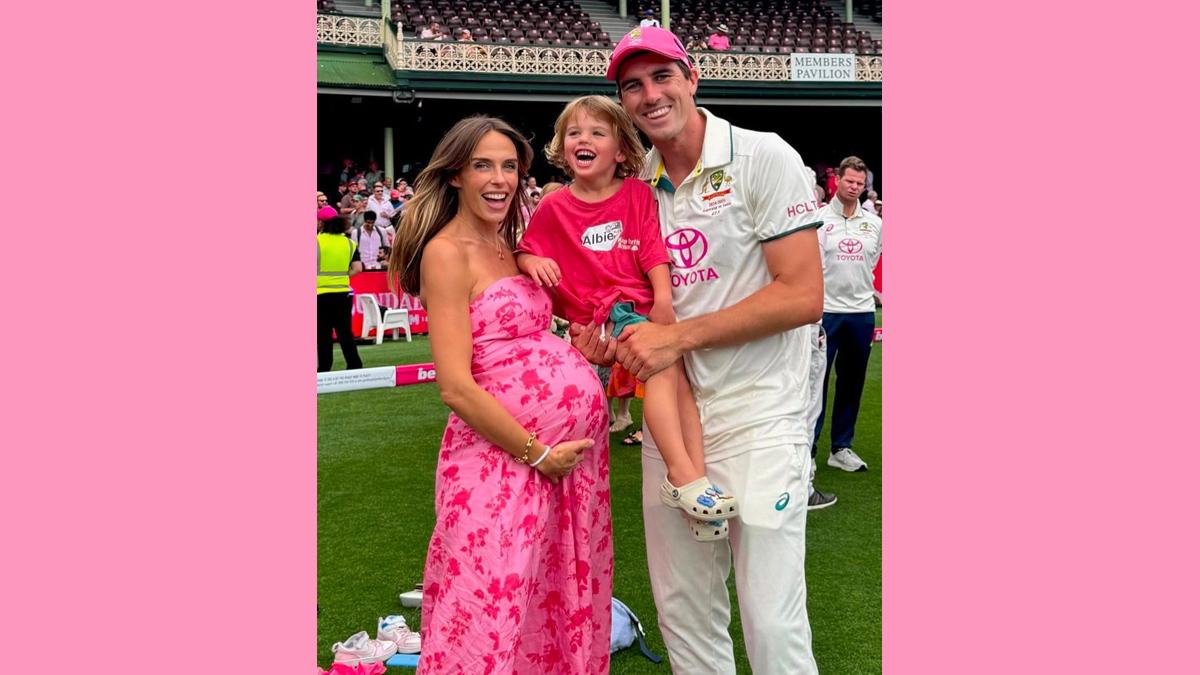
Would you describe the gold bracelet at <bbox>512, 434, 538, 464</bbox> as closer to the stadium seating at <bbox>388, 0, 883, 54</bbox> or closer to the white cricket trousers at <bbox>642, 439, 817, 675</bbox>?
the white cricket trousers at <bbox>642, 439, 817, 675</bbox>

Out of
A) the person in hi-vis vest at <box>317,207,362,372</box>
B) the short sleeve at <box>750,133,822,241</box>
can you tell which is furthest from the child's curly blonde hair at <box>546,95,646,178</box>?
the person in hi-vis vest at <box>317,207,362,372</box>

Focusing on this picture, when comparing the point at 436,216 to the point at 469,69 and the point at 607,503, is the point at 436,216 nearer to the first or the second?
the point at 607,503

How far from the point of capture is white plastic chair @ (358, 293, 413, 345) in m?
13.4

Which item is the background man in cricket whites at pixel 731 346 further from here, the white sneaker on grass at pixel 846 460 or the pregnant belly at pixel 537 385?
the white sneaker on grass at pixel 846 460

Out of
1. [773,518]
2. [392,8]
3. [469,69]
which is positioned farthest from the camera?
[392,8]

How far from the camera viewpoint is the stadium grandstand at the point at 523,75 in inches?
916

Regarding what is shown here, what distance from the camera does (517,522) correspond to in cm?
286

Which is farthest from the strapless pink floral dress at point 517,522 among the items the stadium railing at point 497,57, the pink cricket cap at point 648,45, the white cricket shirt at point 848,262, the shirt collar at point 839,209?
the stadium railing at point 497,57

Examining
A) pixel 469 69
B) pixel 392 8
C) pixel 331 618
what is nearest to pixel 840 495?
pixel 331 618

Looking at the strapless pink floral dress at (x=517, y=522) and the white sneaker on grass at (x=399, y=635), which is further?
the white sneaker on grass at (x=399, y=635)

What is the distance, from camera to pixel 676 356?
279 centimetres

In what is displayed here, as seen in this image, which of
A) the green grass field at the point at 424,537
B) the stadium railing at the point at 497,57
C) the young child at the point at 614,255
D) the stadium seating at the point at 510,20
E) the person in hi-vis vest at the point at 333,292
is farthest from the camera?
the stadium seating at the point at 510,20

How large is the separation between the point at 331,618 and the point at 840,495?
11.7 ft

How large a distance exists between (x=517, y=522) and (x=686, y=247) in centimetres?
98
